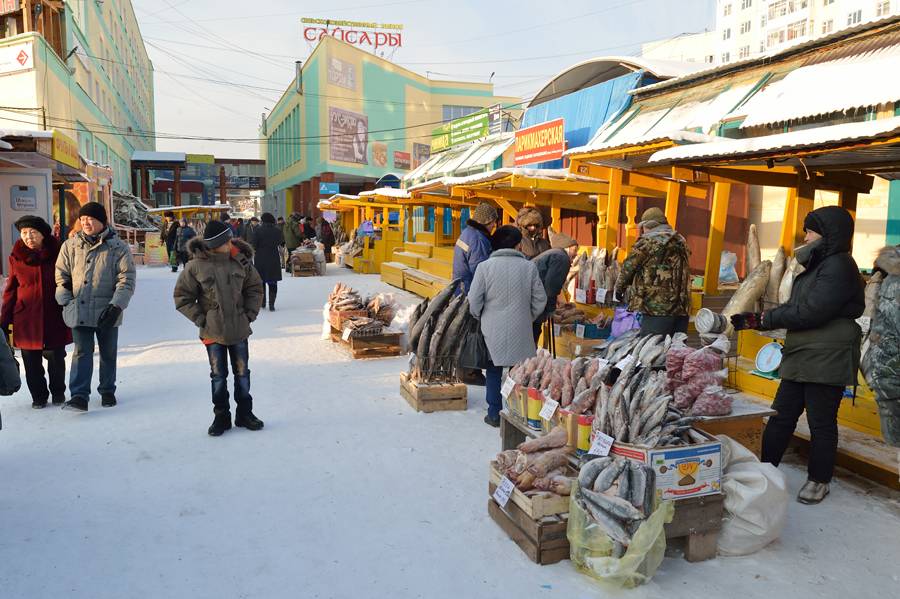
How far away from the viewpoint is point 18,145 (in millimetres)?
9508

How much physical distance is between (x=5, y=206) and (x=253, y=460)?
10.4m

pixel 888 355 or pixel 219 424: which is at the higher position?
pixel 888 355

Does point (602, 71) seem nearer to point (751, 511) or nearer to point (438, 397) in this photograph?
point (438, 397)

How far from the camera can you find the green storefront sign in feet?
79.4

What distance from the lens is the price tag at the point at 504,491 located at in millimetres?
3520

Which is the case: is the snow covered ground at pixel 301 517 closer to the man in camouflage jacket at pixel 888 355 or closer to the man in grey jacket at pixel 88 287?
the man in grey jacket at pixel 88 287

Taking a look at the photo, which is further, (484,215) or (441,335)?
(484,215)

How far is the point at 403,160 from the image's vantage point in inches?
1625

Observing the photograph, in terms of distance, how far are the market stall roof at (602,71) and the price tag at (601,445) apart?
10882 mm

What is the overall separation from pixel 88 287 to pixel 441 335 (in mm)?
3070

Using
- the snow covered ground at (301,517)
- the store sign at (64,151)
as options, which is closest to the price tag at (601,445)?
the snow covered ground at (301,517)

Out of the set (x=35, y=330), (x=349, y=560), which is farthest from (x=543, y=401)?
(x=35, y=330)

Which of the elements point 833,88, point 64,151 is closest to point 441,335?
point 833,88

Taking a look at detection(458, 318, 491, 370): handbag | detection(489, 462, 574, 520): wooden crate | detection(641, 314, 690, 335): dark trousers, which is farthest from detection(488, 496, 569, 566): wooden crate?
detection(641, 314, 690, 335): dark trousers
